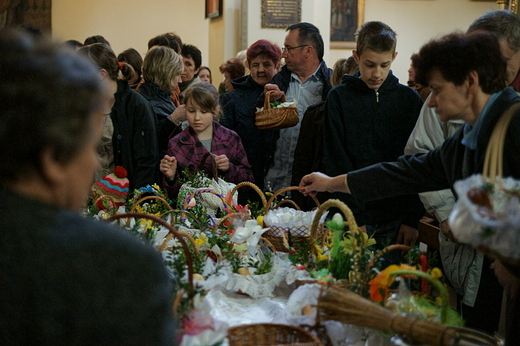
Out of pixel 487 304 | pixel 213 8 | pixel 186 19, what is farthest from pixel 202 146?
pixel 186 19

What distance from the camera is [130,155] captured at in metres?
3.82

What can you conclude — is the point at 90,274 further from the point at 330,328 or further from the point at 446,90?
the point at 446,90

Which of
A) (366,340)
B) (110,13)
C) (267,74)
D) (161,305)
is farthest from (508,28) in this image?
(110,13)

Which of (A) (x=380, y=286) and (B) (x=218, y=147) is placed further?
(B) (x=218, y=147)

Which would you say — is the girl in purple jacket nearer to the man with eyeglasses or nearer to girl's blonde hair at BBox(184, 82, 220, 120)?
girl's blonde hair at BBox(184, 82, 220, 120)

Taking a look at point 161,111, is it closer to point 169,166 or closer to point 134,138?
point 134,138

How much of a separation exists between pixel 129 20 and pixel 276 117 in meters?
7.67

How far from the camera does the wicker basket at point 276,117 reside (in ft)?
11.7

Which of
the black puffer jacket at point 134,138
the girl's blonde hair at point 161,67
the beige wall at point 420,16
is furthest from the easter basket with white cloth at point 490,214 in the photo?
the beige wall at point 420,16

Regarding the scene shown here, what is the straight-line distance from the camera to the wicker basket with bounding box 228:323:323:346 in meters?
1.71

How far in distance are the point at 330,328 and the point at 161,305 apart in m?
0.90

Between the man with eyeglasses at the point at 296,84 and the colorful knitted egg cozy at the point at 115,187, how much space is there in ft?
3.55

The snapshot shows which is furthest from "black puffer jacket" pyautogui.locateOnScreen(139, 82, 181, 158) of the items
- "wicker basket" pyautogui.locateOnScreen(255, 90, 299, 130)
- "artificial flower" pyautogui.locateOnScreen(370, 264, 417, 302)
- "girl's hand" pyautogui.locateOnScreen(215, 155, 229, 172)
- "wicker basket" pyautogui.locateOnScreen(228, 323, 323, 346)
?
"artificial flower" pyautogui.locateOnScreen(370, 264, 417, 302)

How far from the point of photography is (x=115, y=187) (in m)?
3.40
